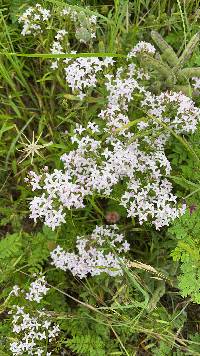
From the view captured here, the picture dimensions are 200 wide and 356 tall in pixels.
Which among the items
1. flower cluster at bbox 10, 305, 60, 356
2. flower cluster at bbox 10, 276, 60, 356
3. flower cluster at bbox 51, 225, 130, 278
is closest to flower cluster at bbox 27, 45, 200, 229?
flower cluster at bbox 51, 225, 130, 278

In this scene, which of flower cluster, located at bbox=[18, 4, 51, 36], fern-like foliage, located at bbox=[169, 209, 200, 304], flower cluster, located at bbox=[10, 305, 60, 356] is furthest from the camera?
flower cluster, located at bbox=[18, 4, 51, 36]

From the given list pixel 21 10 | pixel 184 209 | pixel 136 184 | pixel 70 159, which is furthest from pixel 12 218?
pixel 21 10

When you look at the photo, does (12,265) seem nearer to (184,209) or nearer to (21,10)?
(184,209)

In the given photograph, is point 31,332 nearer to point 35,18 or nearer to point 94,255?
point 94,255

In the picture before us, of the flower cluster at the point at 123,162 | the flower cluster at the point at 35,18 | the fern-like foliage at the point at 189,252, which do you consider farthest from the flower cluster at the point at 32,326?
the flower cluster at the point at 35,18

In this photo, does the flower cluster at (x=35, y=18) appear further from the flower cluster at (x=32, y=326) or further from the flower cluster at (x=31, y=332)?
the flower cluster at (x=31, y=332)

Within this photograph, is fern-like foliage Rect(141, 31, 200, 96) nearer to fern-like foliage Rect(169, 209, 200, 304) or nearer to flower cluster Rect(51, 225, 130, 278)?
fern-like foliage Rect(169, 209, 200, 304)

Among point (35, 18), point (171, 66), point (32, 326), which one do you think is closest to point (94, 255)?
point (32, 326)
